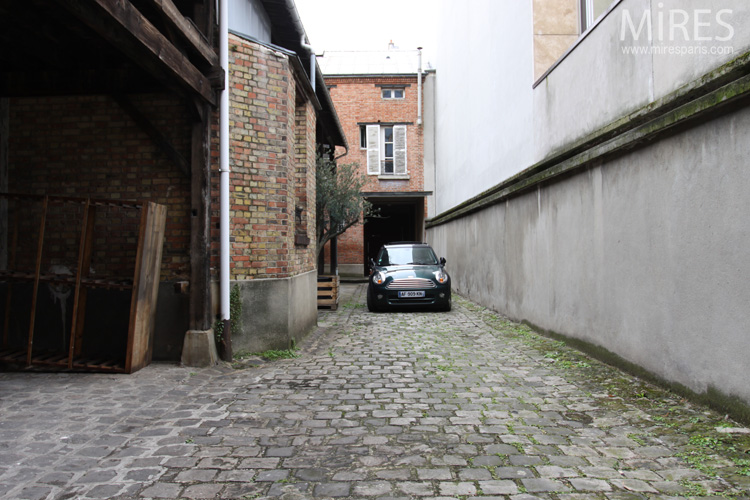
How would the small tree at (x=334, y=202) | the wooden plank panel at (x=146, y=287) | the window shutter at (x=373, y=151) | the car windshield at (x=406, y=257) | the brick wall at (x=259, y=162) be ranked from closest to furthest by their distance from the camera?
the wooden plank panel at (x=146, y=287)
the brick wall at (x=259, y=162)
the small tree at (x=334, y=202)
the car windshield at (x=406, y=257)
the window shutter at (x=373, y=151)

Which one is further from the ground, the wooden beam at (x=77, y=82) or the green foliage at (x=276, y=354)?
the wooden beam at (x=77, y=82)

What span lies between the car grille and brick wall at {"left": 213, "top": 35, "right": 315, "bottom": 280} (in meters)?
4.31

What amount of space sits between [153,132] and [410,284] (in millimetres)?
6195

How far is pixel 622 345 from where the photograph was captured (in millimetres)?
5168

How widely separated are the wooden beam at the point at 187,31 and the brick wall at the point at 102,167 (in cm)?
71

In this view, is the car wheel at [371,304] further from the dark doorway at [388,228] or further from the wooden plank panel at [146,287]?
the dark doorway at [388,228]

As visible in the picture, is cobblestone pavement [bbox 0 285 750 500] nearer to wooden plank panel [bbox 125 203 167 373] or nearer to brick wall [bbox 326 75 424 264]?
wooden plank panel [bbox 125 203 167 373]

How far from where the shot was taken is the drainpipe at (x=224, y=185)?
5.72 meters

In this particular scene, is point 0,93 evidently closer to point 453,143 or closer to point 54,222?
point 54,222

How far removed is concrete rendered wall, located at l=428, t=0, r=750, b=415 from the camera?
11.9 feet

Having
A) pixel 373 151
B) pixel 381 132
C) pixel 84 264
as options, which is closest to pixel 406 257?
pixel 84 264

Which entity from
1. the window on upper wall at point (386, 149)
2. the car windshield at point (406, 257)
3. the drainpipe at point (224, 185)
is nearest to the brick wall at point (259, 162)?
the drainpipe at point (224, 185)

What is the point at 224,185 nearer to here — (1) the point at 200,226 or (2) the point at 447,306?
(1) the point at 200,226

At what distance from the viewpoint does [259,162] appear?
6.11 m
